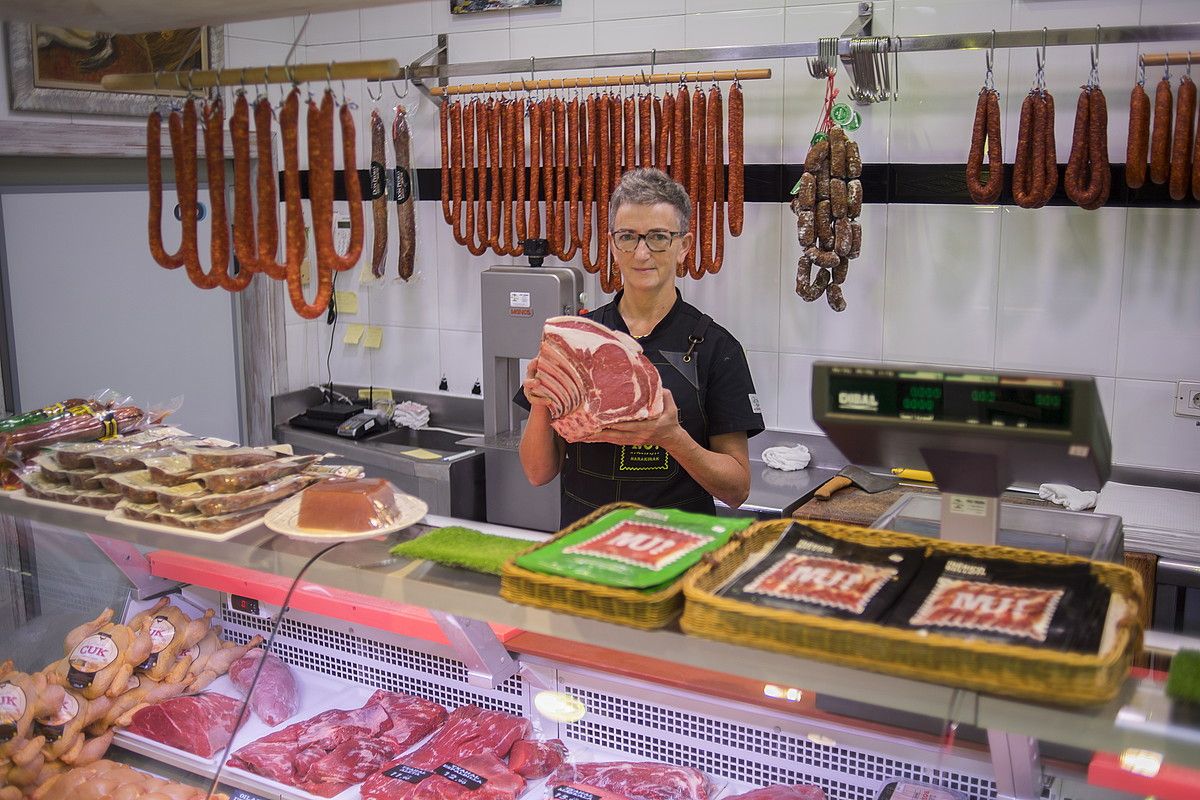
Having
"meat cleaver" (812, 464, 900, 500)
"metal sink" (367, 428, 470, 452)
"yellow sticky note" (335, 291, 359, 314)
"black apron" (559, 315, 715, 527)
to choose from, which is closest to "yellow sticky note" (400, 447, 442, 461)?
"metal sink" (367, 428, 470, 452)

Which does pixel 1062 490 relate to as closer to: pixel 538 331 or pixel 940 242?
pixel 940 242

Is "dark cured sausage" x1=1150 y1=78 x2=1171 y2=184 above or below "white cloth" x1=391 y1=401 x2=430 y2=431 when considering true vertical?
above

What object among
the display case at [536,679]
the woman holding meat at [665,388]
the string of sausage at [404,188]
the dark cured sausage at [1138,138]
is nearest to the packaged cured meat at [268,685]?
the display case at [536,679]

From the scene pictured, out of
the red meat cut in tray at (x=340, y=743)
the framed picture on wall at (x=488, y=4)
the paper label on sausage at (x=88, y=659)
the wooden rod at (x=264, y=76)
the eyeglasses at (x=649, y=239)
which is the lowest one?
the red meat cut in tray at (x=340, y=743)

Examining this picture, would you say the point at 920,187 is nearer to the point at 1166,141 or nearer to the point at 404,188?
the point at 1166,141

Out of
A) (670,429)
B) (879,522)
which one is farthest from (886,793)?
(670,429)

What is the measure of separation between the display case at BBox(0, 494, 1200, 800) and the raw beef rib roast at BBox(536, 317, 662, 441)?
0.42m

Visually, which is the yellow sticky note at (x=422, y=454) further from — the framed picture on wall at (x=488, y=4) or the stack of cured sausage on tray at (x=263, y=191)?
the stack of cured sausage on tray at (x=263, y=191)

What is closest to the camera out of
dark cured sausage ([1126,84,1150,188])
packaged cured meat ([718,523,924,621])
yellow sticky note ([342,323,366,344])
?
packaged cured meat ([718,523,924,621])

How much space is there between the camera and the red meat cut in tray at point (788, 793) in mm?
2162

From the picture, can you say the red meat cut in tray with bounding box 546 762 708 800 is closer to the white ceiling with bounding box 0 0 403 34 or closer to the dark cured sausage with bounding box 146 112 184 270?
the dark cured sausage with bounding box 146 112 184 270

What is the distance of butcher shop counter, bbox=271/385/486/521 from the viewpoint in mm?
5074

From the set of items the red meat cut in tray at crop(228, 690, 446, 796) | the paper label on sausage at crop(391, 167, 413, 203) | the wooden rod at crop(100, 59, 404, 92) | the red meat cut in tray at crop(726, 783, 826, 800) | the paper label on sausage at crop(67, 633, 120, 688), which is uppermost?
the wooden rod at crop(100, 59, 404, 92)

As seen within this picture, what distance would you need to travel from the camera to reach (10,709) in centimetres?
254
